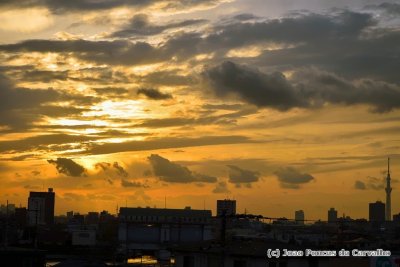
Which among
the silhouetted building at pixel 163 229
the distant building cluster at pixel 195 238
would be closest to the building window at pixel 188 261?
the distant building cluster at pixel 195 238

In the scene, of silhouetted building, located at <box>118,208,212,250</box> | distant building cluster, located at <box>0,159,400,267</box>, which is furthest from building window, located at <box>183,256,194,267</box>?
silhouetted building, located at <box>118,208,212,250</box>

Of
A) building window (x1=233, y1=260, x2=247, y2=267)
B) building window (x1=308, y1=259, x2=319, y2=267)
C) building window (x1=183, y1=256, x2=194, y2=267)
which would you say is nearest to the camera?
building window (x1=233, y1=260, x2=247, y2=267)

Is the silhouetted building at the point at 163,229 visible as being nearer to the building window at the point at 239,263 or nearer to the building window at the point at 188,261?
the building window at the point at 188,261

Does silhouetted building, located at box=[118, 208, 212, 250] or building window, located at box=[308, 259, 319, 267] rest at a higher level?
silhouetted building, located at box=[118, 208, 212, 250]

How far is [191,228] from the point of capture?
482 feet

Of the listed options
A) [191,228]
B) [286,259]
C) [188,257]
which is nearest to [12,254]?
[188,257]

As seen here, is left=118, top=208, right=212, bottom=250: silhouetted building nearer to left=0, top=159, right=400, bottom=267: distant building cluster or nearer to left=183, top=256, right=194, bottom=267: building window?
left=0, top=159, right=400, bottom=267: distant building cluster

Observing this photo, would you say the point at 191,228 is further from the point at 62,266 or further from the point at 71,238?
the point at 62,266

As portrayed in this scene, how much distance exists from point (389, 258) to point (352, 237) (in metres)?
77.9

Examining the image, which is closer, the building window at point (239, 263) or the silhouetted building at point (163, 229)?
the building window at point (239, 263)

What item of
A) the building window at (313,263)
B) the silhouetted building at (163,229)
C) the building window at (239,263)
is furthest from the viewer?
the silhouetted building at (163,229)

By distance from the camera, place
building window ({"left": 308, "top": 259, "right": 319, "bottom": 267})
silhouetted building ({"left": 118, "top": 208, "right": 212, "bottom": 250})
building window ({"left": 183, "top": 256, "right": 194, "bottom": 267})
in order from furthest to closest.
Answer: silhouetted building ({"left": 118, "top": 208, "right": 212, "bottom": 250}) < building window ({"left": 183, "top": 256, "right": 194, "bottom": 267}) < building window ({"left": 308, "top": 259, "right": 319, "bottom": 267})

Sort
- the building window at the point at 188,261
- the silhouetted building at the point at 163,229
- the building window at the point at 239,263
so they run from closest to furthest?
the building window at the point at 239,263, the building window at the point at 188,261, the silhouetted building at the point at 163,229

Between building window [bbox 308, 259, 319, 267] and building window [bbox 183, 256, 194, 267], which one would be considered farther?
building window [bbox 183, 256, 194, 267]
